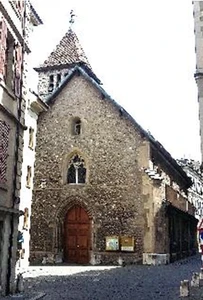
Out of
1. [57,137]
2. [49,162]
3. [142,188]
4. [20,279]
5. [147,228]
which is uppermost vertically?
[57,137]

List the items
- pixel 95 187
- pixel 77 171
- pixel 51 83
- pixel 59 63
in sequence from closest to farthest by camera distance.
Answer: pixel 95 187 → pixel 77 171 → pixel 59 63 → pixel 51 83

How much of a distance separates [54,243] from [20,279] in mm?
12452

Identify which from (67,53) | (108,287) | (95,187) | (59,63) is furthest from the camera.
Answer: (67,53)

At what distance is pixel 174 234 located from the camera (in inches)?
1072

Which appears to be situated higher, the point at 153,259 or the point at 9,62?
the point at 9,62

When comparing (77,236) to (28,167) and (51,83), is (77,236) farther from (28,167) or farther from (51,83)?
(51,83)

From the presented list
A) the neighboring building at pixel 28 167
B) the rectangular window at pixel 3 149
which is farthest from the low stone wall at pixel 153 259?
the rectangular window at pixel 3 149

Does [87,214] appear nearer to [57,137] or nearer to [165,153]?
[57,137]

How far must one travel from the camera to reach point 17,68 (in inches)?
502

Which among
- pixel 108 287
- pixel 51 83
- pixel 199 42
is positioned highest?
pixel 51 83

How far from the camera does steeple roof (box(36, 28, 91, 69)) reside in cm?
3497

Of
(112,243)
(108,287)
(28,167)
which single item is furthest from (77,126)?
(108,287)

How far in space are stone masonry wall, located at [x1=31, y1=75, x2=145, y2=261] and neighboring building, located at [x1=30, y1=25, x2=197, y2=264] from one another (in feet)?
0.19

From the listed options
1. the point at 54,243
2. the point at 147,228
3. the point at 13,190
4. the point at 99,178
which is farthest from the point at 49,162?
the point at 13,190
